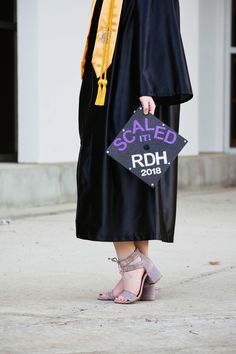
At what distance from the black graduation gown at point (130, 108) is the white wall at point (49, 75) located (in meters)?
5.21

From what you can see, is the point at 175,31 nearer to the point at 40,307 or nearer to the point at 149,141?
the point at 149,141

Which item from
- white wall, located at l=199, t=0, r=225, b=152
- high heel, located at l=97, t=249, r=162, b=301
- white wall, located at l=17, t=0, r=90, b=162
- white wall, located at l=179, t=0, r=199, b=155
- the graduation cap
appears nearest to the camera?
the graduation cap

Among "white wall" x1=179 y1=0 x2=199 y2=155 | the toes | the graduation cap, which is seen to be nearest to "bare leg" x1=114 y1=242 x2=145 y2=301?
the toes

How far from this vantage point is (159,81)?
533 centimetres

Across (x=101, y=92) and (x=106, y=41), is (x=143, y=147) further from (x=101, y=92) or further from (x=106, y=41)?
(x=106, y=41)

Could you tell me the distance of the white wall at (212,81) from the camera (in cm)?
1394

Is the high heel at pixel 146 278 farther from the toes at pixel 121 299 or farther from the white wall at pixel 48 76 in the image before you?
the white wall at pixel 48 76

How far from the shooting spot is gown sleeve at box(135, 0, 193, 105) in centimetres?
530

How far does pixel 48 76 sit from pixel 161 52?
17.7ft

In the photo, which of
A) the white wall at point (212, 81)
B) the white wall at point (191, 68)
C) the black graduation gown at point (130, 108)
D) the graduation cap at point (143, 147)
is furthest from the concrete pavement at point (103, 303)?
the white wall at point (212, 81)

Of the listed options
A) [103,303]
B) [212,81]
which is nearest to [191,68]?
[212,81]

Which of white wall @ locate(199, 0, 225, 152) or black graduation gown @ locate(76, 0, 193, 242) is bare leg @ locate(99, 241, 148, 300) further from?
white wall @ locate(199, 0, 225, 152)

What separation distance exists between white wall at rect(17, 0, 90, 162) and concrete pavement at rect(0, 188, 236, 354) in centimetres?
158

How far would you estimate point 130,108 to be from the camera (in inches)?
211
